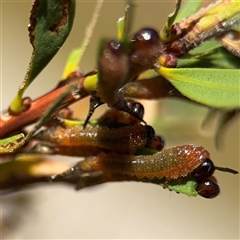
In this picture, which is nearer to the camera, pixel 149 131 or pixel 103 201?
pixel 149 131

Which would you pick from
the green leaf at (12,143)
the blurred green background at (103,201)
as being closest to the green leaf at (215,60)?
the green leaf at (12,143)

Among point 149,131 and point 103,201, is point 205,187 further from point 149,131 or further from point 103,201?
point 103,201

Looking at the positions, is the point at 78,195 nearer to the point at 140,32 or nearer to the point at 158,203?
the point at 158,203

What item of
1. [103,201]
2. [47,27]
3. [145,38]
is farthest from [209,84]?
[103,201]

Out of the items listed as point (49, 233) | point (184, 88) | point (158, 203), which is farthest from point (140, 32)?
point (158, 203)

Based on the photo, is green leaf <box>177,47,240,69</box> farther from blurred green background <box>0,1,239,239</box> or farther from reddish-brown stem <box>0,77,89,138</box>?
blurred green background <box>0,1,239,239</box>
